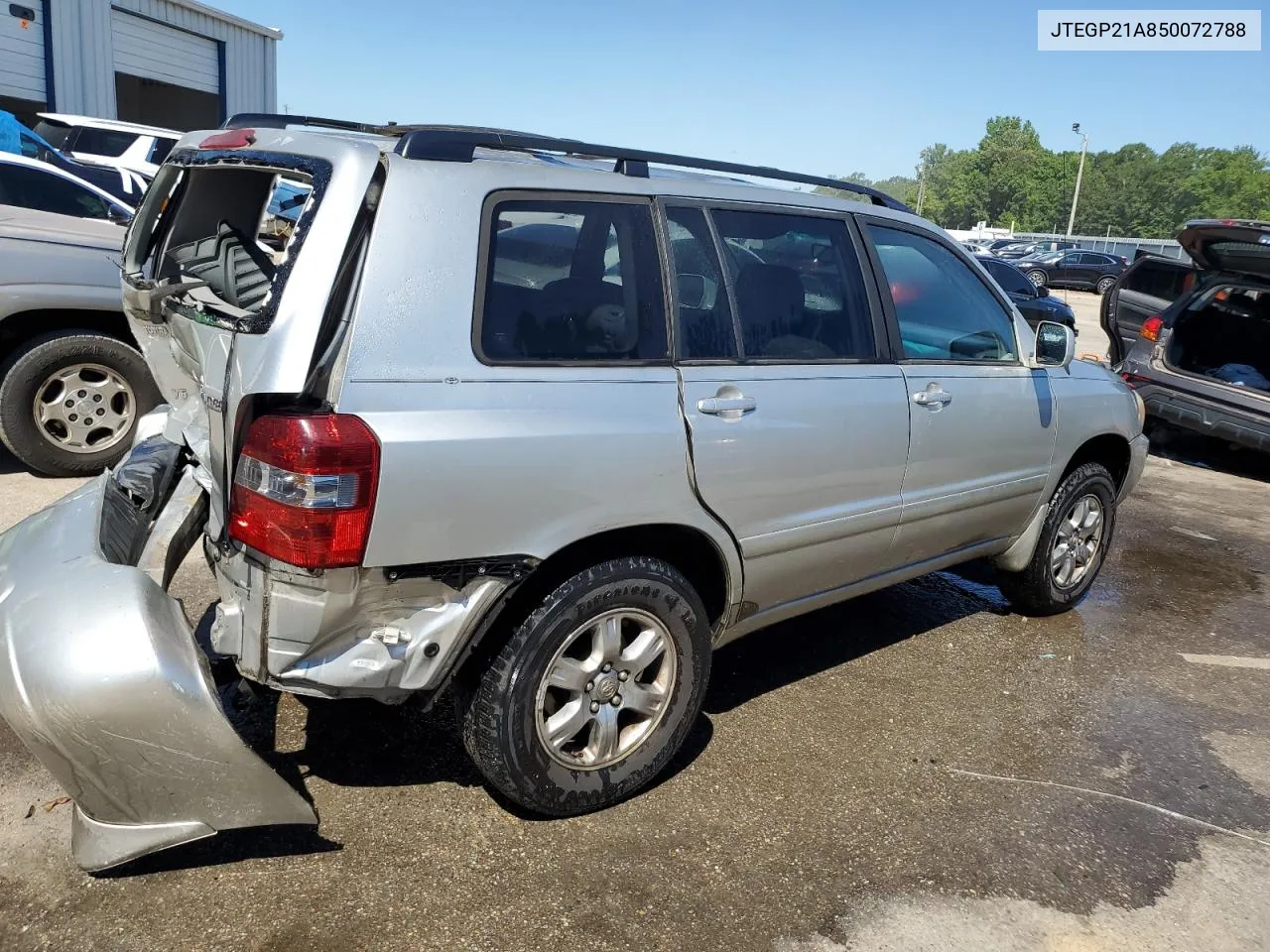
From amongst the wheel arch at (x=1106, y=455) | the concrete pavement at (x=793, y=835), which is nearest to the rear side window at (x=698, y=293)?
the concrete pavement at (x=793, y=835)

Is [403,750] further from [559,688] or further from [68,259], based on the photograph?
[68,259]

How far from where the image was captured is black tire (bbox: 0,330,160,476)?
→ 5.08 m

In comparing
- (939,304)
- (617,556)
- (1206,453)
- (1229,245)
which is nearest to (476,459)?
(617,556)

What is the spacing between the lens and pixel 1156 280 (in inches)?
388

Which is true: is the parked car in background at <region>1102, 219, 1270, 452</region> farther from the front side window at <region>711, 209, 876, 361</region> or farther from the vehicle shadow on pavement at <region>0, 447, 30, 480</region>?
the vehicle shadow on pavement at <region>0, 447, 30, 480</region>

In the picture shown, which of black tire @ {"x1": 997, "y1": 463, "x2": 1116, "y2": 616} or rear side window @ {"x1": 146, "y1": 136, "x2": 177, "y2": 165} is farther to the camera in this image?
rear side window @ {"x1": 146, "y1": 136, "x2": 177, "y2": 165}

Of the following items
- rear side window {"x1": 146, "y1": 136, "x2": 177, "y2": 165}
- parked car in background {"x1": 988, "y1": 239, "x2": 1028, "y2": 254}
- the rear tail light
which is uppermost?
parked car in background {"x1": 988, "y1": 239, "x2": 1028, "y2": 254}

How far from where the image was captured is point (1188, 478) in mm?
7914

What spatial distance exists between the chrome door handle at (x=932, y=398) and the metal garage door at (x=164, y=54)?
68.8 feet

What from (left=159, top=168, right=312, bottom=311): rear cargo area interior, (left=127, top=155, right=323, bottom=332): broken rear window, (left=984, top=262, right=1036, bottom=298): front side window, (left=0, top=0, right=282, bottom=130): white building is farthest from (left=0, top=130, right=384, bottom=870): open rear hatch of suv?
(left=0, top=0, right=282, bottom=130): white building

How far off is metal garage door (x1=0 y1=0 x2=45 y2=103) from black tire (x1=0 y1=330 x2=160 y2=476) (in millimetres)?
16080

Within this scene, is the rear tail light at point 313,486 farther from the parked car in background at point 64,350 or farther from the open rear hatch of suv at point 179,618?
the parked car in background at point 64,350

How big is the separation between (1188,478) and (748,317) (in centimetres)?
641

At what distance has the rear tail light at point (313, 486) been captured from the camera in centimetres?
220
